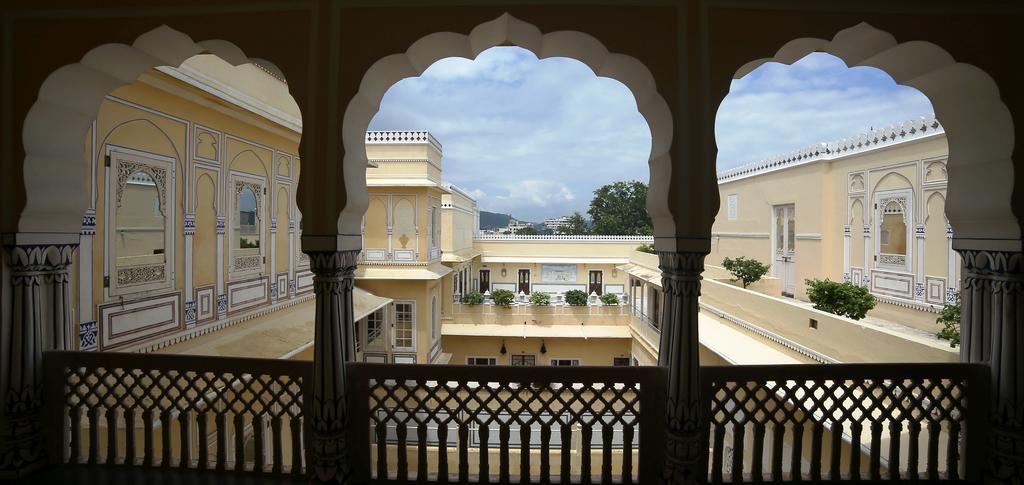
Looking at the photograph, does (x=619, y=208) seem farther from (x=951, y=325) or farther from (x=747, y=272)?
(x=951, y=325)

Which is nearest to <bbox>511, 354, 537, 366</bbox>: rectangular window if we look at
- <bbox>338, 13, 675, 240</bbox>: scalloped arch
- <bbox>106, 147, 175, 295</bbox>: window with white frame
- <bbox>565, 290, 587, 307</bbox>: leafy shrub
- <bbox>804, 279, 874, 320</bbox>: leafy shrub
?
<bbox>565, 290, 587, 307</bbox>: leafy shrub

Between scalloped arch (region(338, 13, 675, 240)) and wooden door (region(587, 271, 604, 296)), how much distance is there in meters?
19.1

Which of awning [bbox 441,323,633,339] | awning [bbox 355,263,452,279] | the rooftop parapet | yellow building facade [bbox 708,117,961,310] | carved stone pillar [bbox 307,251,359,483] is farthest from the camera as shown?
awning [bbox 441,323,633,339]

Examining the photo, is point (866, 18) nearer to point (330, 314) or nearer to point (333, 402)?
point (330, 314)

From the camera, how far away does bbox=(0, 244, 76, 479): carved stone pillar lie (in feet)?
10.4

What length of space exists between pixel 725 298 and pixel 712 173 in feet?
25.6

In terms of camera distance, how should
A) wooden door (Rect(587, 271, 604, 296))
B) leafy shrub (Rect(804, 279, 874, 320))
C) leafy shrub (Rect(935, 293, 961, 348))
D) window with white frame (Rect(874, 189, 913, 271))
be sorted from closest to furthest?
leafy shrub (Rect(935, 293, 961, 348)) < leafy shrub (Rect(804, 279, 874, 320)) < window with white frame (Rect(874, 189, 913, 271)) < wooden door (Rect(587, 271, 604, 296))

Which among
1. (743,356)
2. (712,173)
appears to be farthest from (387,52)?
(743,356)

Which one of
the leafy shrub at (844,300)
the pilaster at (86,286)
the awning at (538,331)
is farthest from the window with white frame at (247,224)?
the leafy shrub at (844,300)

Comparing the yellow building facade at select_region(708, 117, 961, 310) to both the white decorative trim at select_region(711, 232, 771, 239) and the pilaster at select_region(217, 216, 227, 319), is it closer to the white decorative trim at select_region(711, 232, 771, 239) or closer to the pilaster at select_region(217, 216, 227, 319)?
the white decorative trim at select_region(711, 232, 771, 239)

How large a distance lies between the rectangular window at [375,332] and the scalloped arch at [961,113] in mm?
11064

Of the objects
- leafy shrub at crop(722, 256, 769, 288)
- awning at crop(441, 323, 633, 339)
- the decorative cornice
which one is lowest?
awning at crop(441, 323, 633, 339)

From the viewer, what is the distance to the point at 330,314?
312 centimetres

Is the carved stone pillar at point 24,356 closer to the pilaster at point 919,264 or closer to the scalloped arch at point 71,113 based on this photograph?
the scalloped arch at point 71,113
